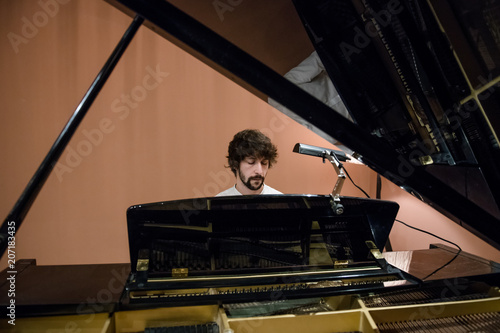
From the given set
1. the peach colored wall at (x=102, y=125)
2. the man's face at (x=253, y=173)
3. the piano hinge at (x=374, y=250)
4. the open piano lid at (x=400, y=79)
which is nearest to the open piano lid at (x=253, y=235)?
the piano hinge at (x=374, y=250)

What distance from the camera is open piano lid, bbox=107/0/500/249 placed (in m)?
1.03

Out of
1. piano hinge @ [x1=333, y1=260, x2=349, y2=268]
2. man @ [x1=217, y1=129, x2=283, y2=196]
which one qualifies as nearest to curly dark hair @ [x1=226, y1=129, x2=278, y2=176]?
man @ [x1=217, y1=129, x2=283, y2=196]

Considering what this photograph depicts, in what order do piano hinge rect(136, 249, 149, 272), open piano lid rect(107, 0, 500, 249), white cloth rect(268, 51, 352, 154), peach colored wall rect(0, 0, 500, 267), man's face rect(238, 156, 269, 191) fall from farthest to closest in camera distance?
peach colored wall rect(0, 0, 500, 267), man's face rect(238, 156, 269, 191), white cloth rect(268, 51, 352, 154), piano hinge rect(136, 249, 149, 272), open piano lid rect(107, 0, 500, 249)

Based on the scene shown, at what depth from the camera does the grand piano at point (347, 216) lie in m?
1.10

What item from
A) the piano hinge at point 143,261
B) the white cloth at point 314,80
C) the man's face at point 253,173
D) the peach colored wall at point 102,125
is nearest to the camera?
the piano hinge at point 143,261

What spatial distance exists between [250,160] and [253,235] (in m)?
1.14

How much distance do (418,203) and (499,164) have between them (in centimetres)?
199

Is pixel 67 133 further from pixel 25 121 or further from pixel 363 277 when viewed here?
pixel 25 121

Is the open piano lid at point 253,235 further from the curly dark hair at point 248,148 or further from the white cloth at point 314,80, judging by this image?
the curly dark hair at point 248,148

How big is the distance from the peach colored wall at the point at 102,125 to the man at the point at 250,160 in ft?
2.04

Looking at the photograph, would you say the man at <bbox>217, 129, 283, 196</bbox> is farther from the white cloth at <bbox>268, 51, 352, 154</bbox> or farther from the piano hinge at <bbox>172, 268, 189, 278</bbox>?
the piano hinge at <bbox>172, 268, 189, 278</bbox>

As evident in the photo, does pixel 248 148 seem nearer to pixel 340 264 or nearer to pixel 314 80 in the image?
pixel 314 80

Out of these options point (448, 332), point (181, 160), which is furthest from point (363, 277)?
point (181, 160)

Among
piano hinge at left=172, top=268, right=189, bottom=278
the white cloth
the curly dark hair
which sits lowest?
piano hinge at left=172, top=268, right=189, bottom=278
